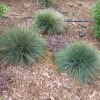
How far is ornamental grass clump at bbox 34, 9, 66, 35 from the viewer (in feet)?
15.2

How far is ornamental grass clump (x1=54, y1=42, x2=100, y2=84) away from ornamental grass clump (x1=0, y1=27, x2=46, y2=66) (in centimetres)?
51

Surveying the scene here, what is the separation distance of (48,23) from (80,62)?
1.44m

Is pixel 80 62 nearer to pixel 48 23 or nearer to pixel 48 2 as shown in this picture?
pixel 48 23

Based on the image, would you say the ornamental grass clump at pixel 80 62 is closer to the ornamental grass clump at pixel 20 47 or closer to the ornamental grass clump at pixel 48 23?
the ornamental grass clump at pixel 20 47

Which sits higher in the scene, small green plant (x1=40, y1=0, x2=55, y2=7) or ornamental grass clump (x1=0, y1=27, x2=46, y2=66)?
small green plant (x1=40, y1=0, x2=55, y2=7)

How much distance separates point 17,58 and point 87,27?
7.84ft

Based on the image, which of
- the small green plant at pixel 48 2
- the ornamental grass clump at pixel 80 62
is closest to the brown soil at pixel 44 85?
the ornamental grass clump at pixel 80 62

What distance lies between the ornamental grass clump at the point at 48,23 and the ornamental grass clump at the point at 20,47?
74cm

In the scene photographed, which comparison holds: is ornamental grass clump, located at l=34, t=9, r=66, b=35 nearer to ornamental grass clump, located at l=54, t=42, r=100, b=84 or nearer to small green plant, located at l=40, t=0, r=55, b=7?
ornamental grass clump, located at l=54, t=42, r=100, b=84

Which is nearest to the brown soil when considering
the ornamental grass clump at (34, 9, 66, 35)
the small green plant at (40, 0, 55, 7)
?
the ornamental grass clump at (34, 9, 66, 35)

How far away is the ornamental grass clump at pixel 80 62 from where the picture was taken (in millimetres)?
3705

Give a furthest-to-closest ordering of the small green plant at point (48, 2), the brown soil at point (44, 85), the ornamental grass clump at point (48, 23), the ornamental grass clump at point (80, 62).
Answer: the small green plant at point (48, 2), the ornamental grass clump at point (48, 23), the ornamental grass clump at point (80, 62), the brown soil at point (44, 85)

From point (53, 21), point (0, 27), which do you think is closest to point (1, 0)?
point (0, 27)

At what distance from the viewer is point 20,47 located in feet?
12.2
